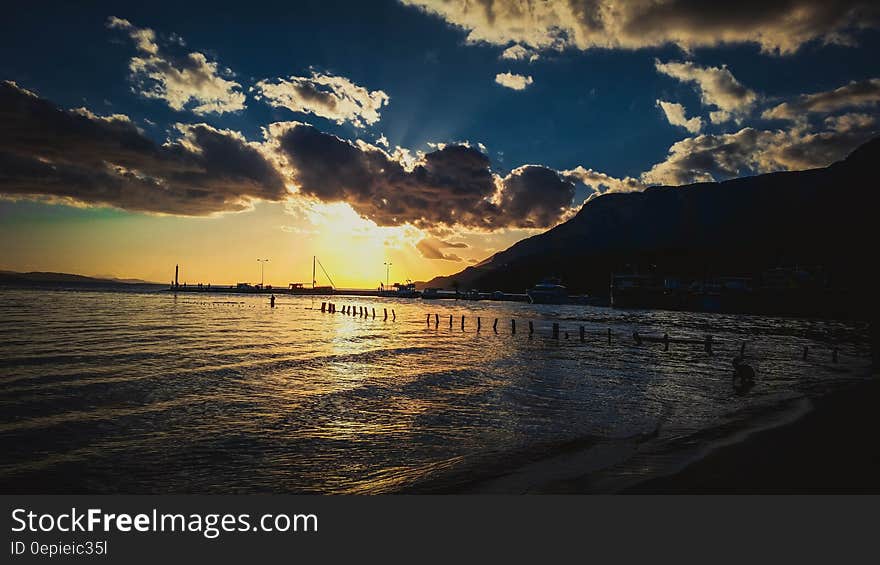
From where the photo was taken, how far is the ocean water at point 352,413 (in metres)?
10.3

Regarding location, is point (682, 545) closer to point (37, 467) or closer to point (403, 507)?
point (403, 507)

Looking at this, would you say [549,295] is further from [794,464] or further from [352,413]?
[794,464]

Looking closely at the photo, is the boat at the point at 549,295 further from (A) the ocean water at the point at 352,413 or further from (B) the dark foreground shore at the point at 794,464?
(B) the dark foreground shore at the point at 794,464

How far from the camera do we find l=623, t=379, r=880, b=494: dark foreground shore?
835 cm

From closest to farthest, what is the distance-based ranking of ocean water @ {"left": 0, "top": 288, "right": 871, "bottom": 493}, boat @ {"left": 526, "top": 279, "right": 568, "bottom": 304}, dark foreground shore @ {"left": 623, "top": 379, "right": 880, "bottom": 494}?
dark foreground shore @ {"left": 623, "top": 379, "right": 880, "bottom": 494}, ocean water @ {"left": 0, "top": 288, "right": 871, "bottom": 493}, boat @ {"left": 526, "top": 279, "right": 568, "bottom": 304}

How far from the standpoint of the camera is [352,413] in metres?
16.3

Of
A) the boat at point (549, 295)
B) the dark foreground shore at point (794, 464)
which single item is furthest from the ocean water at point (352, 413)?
the boat at point (549, 295)

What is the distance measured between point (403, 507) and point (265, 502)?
2632mm

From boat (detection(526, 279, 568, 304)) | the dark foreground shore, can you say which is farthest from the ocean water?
boat (detection(526, 279, 568, 304))

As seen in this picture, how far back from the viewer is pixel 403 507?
7.89m

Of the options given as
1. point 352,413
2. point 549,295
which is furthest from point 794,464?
point 549,295

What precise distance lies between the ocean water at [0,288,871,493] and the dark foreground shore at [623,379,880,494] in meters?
1.08

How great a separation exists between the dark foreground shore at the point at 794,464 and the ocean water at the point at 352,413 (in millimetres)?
1082

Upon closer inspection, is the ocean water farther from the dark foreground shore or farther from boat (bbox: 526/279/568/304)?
boat (bbox: 526/279/568/304)
